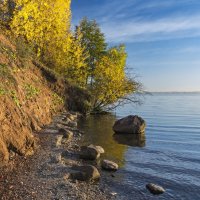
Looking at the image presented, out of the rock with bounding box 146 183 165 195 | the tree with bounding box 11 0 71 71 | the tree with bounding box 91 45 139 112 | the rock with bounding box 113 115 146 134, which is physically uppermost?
the tree with bounding box 11 0 71 71

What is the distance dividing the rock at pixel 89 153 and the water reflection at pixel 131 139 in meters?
7.38

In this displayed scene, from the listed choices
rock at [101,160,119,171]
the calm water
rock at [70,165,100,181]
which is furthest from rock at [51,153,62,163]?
the calm water

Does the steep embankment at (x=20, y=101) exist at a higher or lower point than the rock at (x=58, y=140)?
higher

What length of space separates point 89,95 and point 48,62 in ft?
24.7

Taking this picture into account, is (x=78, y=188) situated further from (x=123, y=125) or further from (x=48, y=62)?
(x=48, y=62)

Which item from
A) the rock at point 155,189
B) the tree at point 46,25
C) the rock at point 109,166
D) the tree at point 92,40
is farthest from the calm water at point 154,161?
the tree at point 92,40

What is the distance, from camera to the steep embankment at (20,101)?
1687cm

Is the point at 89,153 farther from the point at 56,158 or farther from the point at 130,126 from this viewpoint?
the point at 130,126

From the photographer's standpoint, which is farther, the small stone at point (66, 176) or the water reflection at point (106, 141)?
the water reflection at point (106, 141)

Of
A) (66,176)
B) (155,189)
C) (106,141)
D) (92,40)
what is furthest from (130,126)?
(92,40)

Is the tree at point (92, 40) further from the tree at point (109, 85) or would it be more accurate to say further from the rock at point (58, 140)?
the rock at point (58, 140)

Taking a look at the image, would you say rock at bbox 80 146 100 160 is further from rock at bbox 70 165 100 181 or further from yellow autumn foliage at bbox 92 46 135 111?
yellow autumn foliage at bbox 92 46 135 111

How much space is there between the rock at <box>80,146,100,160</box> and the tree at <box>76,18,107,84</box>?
39.8 metres

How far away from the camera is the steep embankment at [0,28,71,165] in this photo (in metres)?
16.9
